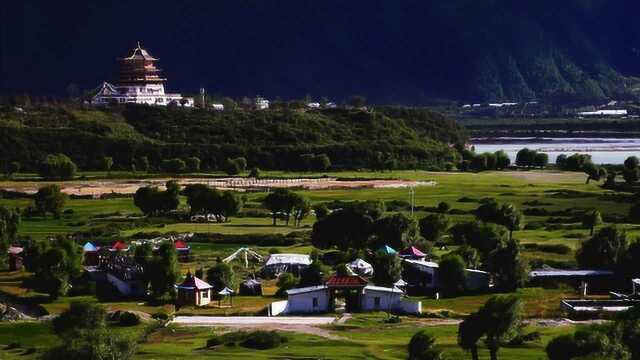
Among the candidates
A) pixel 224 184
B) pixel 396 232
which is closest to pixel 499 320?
pixel 396 232

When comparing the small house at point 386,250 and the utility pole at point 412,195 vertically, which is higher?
the utility pole at point 412,195

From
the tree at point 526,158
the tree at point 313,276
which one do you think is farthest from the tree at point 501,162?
the tree at point 313,276

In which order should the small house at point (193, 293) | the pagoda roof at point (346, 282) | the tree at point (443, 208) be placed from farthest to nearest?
1. the tree at point (443, 208)
2. the small house at point (193, 293)
3. the pagoda roof at point (346, 282)

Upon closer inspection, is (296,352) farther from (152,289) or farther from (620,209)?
(620,209)

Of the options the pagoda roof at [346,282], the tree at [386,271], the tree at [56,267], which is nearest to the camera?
the pagoda roof at [346,282]

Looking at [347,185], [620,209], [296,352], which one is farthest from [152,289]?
[347,185]

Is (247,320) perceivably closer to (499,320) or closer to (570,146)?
(499,320)

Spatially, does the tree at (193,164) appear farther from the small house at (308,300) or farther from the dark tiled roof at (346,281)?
the small house at (308,300)
